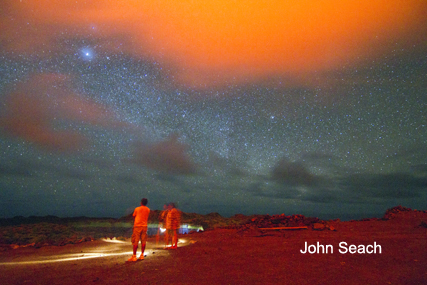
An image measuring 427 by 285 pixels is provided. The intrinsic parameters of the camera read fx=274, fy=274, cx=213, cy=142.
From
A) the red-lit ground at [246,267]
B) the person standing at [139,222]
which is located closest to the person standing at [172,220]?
the red-lit ground at [246,267]

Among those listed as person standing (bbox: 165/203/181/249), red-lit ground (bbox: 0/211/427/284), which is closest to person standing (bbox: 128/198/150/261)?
red-lit ground (bbox: 0/211/427/284)

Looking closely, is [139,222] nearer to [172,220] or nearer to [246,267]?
[172,220]

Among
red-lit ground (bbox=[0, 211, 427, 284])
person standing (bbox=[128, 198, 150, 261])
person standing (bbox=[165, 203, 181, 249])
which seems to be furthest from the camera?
person standing (bbox=[165, 203, 181, 249])

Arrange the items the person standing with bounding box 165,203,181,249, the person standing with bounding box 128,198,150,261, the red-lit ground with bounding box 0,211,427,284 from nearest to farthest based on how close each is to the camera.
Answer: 1. the red-lit ground with bounding box 0,211,427,284
2. the person standing with bounding box 128,198,150,261
3. the person standing with bounding box 165,203,181,249

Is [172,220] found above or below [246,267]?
above

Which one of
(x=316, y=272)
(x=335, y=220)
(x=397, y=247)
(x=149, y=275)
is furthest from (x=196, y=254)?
(x=335, y=220)

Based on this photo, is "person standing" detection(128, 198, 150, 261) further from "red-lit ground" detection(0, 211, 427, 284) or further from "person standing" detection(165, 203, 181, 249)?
"person standing" detection(165, 203, 181, 249)

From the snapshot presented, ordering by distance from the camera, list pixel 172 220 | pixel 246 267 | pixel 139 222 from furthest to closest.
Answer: pixel 172 220, pixel 139 222, pixel 246 267

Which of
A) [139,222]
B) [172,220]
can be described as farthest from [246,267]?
[172,220]

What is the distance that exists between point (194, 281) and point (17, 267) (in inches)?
280

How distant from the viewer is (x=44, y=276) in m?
8.41

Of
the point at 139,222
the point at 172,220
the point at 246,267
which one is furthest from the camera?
the point at 172,220

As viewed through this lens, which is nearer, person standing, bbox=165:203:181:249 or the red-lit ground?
the red-lit ground

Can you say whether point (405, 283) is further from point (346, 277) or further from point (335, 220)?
point (335, 220)
